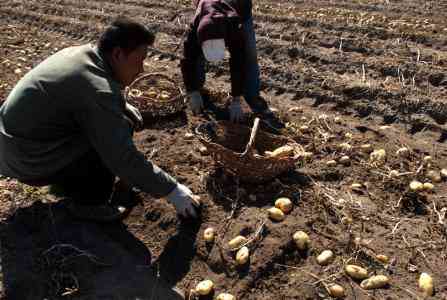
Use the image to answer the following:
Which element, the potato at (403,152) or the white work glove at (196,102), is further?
the white work glove at (196,102)

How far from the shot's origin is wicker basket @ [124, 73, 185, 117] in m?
3.93

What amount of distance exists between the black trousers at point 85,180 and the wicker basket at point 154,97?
1.07 metres

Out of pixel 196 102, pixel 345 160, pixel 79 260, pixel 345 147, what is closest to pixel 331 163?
pixel 345 160

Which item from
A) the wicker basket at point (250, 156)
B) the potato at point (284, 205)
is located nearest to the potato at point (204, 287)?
the potato at point (284, 205)

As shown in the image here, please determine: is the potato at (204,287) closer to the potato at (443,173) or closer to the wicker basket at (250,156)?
the wicker basket at (250,156)

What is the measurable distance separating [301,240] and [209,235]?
55 cm

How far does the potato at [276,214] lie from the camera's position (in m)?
2.70

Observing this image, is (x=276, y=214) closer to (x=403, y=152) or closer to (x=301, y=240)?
(x=301, y=240)

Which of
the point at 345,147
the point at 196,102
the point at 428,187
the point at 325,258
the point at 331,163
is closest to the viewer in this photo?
the point at 325,258

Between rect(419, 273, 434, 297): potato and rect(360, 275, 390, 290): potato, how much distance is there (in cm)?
18

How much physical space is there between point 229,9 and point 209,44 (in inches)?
19.8

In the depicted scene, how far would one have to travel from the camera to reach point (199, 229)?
2.79 meters

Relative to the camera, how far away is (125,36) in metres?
2.46

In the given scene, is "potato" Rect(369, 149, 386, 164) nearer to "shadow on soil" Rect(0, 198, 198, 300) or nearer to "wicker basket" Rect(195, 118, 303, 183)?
"wicker basket" Rect(195, 118, 303, 183)
